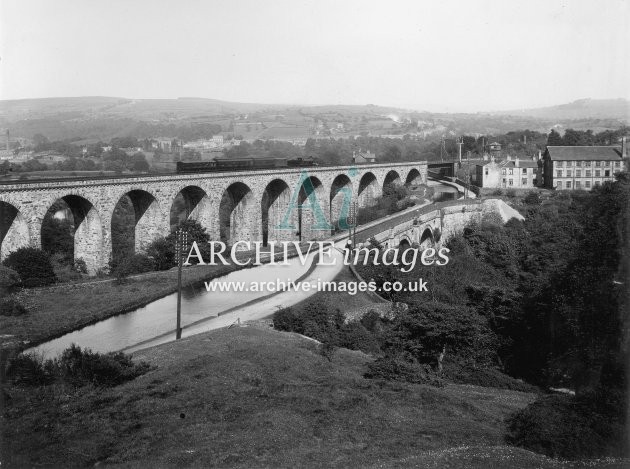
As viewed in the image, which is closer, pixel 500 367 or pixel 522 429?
pixel 522 429

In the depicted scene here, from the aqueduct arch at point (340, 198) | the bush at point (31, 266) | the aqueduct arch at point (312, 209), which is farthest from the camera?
the aqueduct arch at point (340, 198)

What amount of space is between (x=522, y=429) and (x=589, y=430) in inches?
42.4

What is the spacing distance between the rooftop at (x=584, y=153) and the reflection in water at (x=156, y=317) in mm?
35861

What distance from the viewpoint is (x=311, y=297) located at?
21.0 metres

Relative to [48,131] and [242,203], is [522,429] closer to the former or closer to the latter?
[242,203]

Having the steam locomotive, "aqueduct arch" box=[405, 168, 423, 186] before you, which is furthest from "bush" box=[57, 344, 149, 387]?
"aqueduct arch" box=[405, 168, 423, 186]

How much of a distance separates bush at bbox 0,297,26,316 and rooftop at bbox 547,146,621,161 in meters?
45.6

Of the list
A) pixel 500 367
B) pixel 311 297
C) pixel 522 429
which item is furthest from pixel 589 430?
pixel 311 297

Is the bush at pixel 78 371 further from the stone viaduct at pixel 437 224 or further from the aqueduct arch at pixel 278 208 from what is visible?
the aqueduct arch at pixel 278 208

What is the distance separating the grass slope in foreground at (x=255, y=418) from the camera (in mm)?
9195

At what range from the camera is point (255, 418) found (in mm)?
10625

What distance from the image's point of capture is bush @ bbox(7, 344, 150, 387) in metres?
11.8

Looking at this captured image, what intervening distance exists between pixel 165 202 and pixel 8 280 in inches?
451

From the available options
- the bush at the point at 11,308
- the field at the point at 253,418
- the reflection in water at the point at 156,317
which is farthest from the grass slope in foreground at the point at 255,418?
the bush at the point at 11,308
